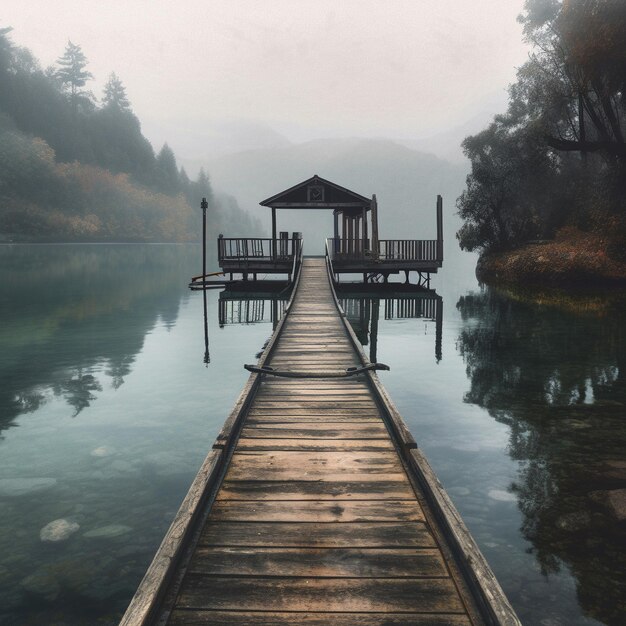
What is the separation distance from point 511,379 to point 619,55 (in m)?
18.7

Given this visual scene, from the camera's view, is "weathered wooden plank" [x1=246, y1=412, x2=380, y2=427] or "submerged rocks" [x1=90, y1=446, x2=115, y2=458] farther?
"submerged rocks" [x1=90, y1=446, x2=115, y2=458]

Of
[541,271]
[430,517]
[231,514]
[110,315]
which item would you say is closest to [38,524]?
[231,514]

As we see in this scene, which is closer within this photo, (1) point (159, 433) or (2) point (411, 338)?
(1) point (159, 433)

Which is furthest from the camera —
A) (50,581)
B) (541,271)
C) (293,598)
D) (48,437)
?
(541,271)

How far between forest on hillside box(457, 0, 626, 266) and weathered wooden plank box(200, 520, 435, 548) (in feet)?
87.2

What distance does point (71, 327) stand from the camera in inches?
837

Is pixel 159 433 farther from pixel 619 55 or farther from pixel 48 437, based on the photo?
pixel 619 55

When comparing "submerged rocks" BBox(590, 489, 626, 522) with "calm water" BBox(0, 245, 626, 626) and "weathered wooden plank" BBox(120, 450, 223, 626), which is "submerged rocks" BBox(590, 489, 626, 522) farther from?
"weathered wooden plank" BBox(120, 450, 223, 626)

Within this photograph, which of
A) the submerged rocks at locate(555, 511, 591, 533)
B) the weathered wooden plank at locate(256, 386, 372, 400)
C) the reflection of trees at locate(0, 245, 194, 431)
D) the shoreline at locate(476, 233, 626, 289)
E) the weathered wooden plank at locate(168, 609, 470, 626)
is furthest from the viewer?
the shoreline at locate(476, 233, 626, 289)

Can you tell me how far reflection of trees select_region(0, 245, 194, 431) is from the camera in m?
12.7

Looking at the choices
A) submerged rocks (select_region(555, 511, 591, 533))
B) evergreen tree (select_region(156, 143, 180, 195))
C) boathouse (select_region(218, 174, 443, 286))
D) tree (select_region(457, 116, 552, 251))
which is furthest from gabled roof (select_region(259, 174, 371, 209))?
evergreen tree (select_region(156, 143, 180, 195))

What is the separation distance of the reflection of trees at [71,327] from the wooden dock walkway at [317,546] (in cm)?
652

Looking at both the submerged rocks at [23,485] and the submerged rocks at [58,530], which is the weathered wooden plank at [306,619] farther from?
the submerged rocks at [23,485]

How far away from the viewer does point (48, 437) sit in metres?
9.45
